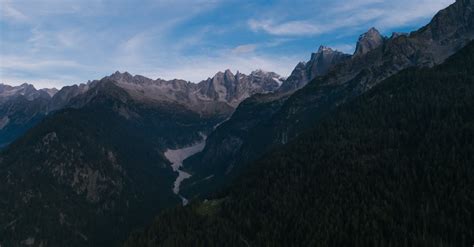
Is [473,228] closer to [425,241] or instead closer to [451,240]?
[451,240]

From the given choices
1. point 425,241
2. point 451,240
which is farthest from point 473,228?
point 425,241

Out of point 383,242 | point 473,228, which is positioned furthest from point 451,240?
point 383,242

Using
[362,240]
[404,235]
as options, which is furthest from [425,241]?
[362,240]

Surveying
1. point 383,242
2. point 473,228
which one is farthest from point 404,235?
point 473,228

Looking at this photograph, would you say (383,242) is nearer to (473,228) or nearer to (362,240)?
(362,240)

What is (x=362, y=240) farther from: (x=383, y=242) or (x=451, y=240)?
(x=451, y=240)
